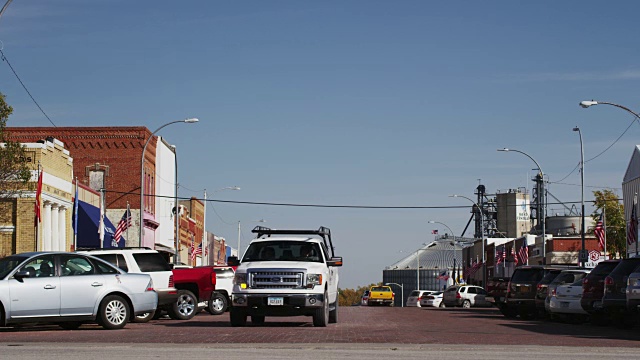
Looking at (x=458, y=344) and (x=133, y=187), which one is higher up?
(x=133, y=187)

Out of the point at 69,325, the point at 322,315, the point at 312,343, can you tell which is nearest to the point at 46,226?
the point at 69,325

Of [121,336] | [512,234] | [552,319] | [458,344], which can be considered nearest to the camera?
[458,344]

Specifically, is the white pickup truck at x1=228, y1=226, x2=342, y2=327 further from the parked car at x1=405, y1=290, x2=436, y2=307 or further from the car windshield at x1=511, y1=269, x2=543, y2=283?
the parked car at x1=405, y1=290, x2=436, y2=307

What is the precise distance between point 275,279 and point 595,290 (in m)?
8.66

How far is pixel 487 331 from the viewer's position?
2378 cm

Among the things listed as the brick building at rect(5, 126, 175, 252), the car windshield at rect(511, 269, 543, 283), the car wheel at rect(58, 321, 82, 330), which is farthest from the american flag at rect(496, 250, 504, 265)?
the car wheel at rect(58, 321, 82, 330)

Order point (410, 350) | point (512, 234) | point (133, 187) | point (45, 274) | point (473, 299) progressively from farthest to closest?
point (512, 234) < point (133, 187) < point (473, 299) < point (45, 274) < point (410, 350)

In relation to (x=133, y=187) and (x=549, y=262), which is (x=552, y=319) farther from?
(x=549, y=262)

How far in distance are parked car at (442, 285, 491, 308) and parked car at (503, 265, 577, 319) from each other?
89.2 ft

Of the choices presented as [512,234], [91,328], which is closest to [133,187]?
[91,328]

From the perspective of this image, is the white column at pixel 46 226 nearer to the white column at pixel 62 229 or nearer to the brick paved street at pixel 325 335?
the white column at pixel 62 229

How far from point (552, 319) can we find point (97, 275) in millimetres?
16490

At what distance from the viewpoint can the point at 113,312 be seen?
22594mm

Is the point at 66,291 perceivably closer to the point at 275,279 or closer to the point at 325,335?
the point at 275,279
